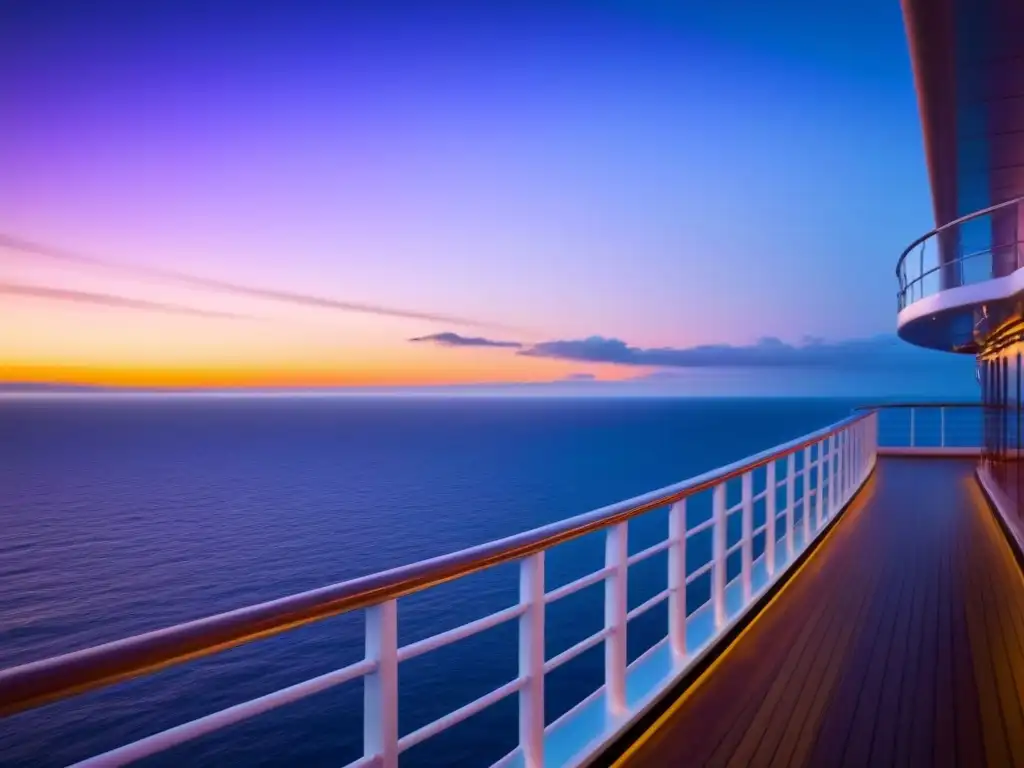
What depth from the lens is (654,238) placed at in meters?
38.6

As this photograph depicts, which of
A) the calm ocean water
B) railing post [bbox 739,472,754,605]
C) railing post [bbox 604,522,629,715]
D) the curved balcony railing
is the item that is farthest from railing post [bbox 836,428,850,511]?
the calm ocean water

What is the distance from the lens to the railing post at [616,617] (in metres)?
2.21

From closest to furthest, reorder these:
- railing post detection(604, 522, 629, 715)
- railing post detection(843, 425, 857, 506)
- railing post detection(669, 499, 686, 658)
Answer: railing post detection(604, 522, 629, 715)
railing post detection(669, 499, 686, 658)
railing post detection(843, 425, 857, 506)

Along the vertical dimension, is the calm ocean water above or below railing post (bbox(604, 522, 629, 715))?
below

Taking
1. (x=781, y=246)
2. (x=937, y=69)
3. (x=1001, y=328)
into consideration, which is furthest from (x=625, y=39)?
(x=781, y=246)

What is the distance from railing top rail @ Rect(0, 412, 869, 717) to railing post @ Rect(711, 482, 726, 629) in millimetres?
1380

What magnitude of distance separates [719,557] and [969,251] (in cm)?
400

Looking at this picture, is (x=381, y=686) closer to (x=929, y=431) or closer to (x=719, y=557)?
(x=719, y=557)

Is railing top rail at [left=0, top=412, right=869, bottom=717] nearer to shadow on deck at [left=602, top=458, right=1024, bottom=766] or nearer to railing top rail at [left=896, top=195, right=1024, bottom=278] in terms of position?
shadow on deck at [left=602, top=458, right=1024, bottom=766]

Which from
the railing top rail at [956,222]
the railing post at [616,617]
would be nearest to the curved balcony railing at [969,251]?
the railing top rail at [956,222]

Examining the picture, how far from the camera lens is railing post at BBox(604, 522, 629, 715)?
221cm

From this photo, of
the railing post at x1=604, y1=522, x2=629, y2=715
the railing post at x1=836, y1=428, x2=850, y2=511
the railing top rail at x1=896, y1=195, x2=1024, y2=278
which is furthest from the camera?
the railing post at x1=836, y1=428, x2=850, y2=511

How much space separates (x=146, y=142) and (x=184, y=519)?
14539 millimetres

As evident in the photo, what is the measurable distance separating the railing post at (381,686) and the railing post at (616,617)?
90cm
